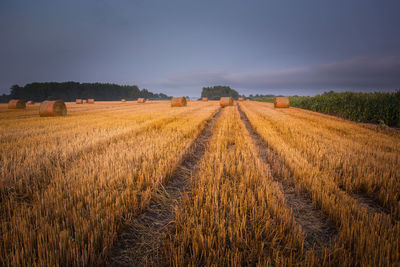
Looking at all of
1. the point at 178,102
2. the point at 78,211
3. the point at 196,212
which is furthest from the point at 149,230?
the point at 178,102

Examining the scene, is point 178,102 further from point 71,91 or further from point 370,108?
point 71,91

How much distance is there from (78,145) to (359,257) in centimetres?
582

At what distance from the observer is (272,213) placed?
2.12 meters

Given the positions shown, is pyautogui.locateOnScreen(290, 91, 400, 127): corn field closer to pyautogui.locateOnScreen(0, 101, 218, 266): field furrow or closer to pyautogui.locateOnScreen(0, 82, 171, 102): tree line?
pyautogui.locateOnScreen(0, 101, 218, 266): field furrow

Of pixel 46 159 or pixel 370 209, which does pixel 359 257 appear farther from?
pixel 46 159

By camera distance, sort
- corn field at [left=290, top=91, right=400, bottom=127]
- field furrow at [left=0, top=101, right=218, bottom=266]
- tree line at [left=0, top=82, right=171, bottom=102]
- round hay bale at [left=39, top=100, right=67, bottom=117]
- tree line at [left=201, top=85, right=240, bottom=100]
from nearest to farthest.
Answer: field furrow at [left=0, top=101, right=218, bottom=266]
corn field at [left=290, top=91, right=400, bottom=127]
round hay bale at [left=39, top=100, right=67, bottom=117]
tree line at [left=0, top=82, right=171, bottom=102]
tree line at [left=201, top=85, right=240, bottom=100]

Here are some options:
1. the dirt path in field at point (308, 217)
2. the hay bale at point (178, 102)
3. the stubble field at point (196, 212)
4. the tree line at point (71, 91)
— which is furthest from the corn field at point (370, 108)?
the tree line at point (71, 91)

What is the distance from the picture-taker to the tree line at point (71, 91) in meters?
76.7

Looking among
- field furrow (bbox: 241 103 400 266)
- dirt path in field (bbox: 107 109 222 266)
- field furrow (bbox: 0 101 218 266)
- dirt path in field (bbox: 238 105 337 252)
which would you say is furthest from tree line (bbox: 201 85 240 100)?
dirt path in field (bbox: 107 109 222 266)

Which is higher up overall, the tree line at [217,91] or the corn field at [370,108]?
the tree line at [217,91]

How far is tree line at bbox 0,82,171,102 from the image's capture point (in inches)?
3019

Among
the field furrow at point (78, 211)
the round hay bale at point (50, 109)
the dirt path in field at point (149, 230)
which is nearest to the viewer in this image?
the field furrow at point (78, 211)

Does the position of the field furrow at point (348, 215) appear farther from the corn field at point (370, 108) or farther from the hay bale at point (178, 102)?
the hay bale at point (178, 102)

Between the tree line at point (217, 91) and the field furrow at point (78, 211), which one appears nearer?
the field furrow at point (78, 211)
